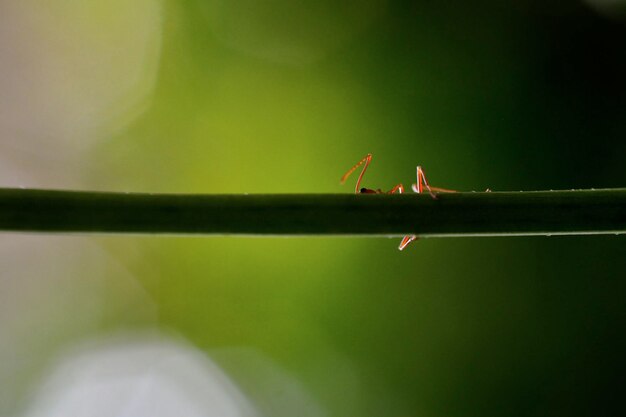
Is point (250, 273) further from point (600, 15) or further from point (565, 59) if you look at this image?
point (600, 15)

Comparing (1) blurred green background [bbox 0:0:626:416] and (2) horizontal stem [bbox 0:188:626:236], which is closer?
(2) horizontal stem [bbox 0:188:626:236]

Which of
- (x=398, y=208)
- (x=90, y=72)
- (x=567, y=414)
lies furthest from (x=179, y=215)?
→ (x=90, y=72)

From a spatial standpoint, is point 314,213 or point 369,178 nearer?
point 314,213

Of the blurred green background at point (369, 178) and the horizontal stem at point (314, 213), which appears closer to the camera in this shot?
the horizontal stem at point (314, 213)
